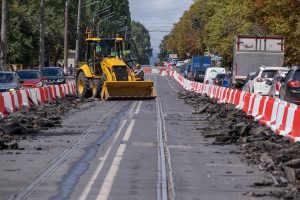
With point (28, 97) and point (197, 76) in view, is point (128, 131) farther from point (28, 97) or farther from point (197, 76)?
point (197, 76)

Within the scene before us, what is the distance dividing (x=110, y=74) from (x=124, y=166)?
2370cm

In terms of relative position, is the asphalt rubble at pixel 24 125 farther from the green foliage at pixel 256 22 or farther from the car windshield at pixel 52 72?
the car windshield at pixel 52 72

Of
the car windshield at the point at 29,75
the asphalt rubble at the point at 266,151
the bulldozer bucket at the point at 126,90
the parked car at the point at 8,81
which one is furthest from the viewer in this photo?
the car windshield at the point at 29,75

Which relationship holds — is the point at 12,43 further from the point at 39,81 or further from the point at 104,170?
the point at 104,170

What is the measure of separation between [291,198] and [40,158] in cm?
588

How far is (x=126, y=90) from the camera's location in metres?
37.3

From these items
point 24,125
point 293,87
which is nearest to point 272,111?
point 293,87

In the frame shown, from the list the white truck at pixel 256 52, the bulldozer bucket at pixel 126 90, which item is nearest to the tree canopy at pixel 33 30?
the white truck at pixel 256 52

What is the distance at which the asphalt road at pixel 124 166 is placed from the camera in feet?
36.2

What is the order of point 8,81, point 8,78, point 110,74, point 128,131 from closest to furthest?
point 128,131, point 8,81, point 8,78, point 110,74

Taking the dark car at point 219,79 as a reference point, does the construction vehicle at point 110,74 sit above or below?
above

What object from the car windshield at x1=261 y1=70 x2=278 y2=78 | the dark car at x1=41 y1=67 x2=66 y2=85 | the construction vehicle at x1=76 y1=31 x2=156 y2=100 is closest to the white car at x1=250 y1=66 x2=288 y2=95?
the car windshield at x1=261 y1=70 x2=278 y2=78

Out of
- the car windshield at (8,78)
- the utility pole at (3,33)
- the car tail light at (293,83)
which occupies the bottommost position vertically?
the car windshield at (8,78)

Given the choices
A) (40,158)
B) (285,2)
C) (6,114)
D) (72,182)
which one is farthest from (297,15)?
(72,182)
